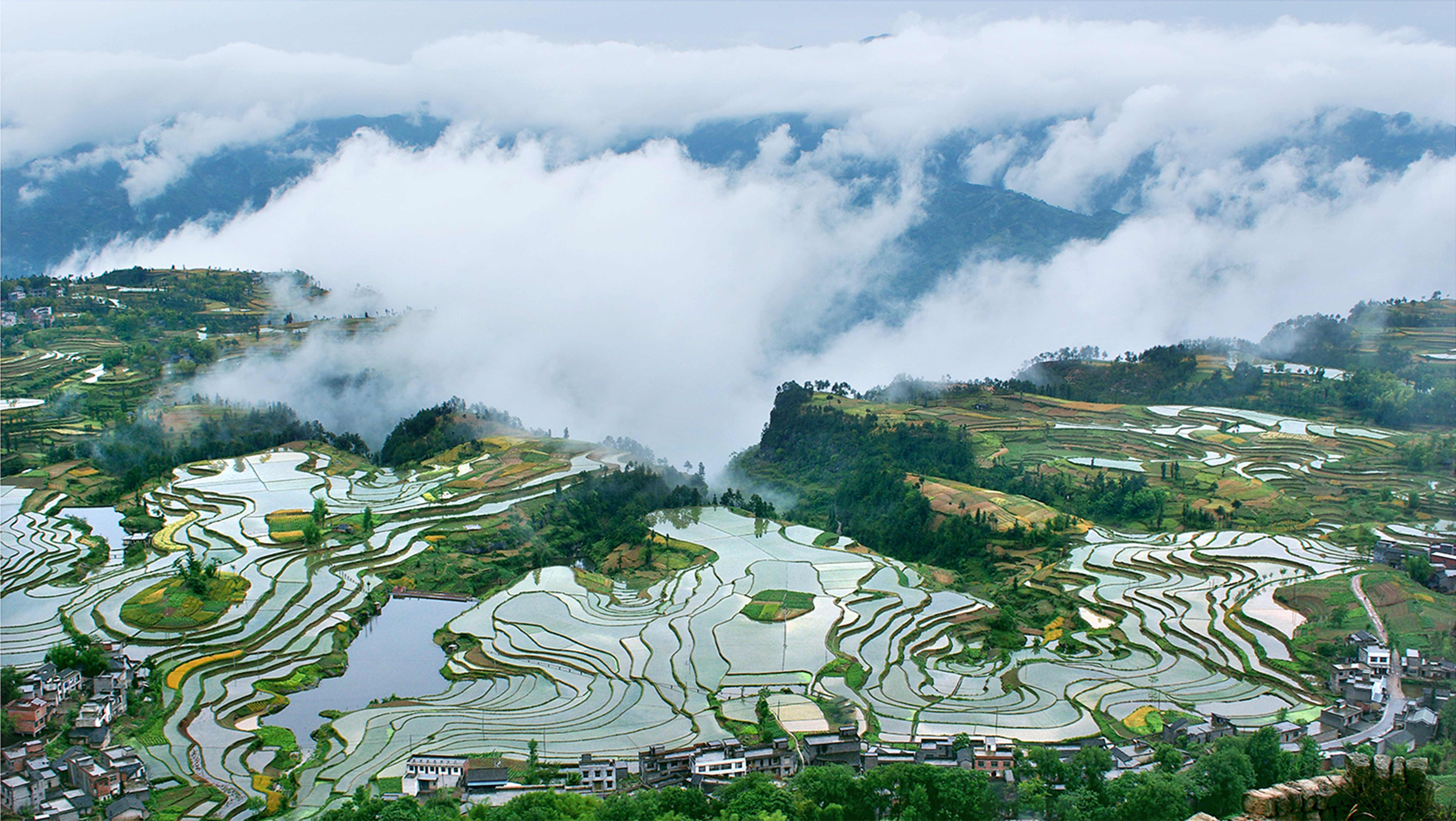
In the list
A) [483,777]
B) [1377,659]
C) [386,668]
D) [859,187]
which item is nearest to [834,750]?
[483,777]

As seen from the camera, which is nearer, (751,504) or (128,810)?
(128,810)

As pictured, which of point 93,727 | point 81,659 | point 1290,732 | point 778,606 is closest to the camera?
point 1290,732

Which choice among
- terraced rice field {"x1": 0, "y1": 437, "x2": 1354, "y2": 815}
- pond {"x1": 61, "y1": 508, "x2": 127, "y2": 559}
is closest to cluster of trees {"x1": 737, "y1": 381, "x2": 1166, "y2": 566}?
terraced rice field {"x1": 0, "y1": 437, "x2": 1354, "y2": 815}

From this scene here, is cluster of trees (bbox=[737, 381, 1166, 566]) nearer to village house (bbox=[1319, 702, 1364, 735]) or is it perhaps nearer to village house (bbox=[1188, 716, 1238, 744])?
village house (bbox=[1319, 702, 1364, 735])

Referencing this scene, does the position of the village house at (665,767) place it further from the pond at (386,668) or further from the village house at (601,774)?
the pond at (386,668)

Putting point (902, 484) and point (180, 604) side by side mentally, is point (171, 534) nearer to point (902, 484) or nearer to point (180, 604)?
point (180, 604)

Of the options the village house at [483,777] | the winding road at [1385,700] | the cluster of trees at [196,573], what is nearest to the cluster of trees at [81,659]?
the cluster of trees at [196,573]
